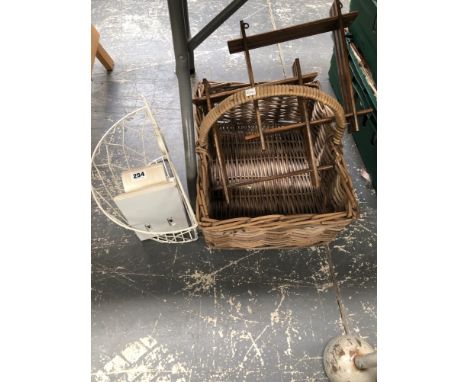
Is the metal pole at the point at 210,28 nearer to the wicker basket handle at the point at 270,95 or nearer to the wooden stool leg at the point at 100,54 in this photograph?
the wicker basket handle at the point at 270,95

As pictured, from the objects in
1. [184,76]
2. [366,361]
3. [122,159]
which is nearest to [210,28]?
[184,76]

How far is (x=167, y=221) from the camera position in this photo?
1238mm

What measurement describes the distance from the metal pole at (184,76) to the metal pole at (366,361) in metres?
0.80

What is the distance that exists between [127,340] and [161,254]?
334 millimetres

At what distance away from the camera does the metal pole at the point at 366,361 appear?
0.89 metres

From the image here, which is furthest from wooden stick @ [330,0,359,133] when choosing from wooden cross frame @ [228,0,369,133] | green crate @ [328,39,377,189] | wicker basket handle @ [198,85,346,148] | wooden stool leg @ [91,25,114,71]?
wooden stool leg @ [91,25,114,71]

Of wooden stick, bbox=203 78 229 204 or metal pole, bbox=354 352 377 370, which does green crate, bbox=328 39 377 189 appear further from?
metal pole, bbox=354 352 377 370

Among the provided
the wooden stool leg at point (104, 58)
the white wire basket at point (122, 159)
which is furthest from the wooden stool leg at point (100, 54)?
the white wire basket at point (122, 159)

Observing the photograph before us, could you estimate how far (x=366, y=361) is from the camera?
0.94 metres

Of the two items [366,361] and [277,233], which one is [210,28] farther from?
[366,361]

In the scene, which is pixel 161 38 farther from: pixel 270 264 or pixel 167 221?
pixel 270 264

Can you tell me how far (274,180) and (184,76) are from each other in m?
0.54

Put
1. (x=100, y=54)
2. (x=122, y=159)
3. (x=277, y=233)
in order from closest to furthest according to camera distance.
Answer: (x=277, y=233) → (x=122, y=159) → (x=100, y=54)
